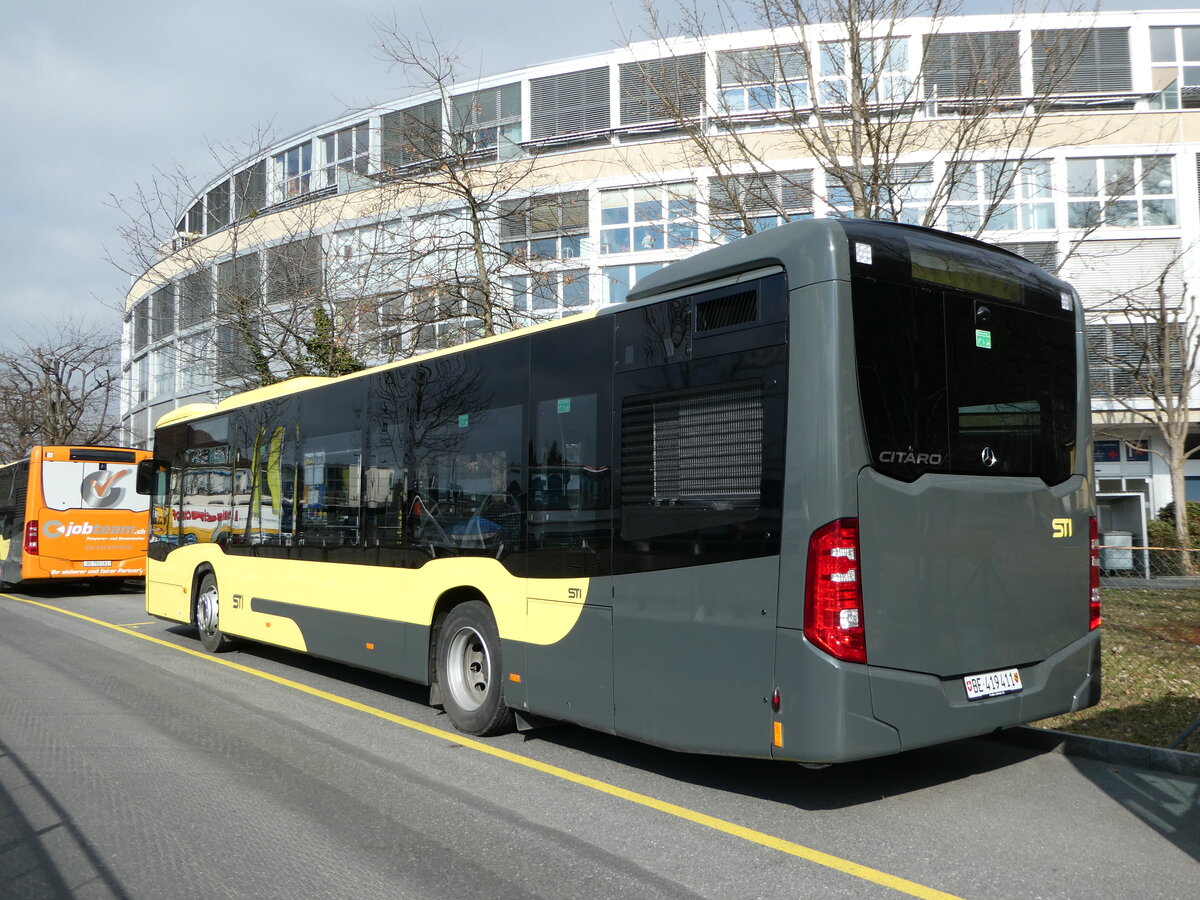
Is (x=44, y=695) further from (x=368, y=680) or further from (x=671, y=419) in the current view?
(x=671, y=419)

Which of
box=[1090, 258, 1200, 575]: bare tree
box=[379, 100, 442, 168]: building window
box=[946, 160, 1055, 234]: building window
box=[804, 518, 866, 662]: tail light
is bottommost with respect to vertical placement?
box=[804, 518, 866, 662]: tail light

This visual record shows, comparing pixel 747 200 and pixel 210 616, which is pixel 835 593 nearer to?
pixel 747 200

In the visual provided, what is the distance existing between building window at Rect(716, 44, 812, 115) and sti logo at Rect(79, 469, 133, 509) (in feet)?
49.2

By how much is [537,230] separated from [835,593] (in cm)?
1500

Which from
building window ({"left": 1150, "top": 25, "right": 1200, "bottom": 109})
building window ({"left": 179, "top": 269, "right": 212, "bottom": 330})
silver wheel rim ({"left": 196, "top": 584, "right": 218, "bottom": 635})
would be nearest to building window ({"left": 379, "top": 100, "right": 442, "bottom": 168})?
building window ({"left": 179, "top": 269, "right": 212, "bottom": 330})

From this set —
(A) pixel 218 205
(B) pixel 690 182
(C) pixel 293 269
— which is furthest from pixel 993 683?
(A) pixel 218 205

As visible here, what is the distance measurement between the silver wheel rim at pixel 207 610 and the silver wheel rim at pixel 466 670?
5235mm

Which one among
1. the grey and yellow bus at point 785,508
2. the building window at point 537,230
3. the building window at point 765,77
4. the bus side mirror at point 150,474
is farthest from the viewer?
the building window at point 537,230

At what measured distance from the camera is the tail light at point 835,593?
4910mm

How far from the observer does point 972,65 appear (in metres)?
11.4

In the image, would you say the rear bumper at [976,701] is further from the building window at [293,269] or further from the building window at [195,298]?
the building window at [195,298]

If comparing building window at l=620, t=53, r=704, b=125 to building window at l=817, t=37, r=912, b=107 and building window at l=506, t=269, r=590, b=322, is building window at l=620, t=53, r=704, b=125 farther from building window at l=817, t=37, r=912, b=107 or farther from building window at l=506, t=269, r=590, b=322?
building window at l=506, t=269, r=590, b=322

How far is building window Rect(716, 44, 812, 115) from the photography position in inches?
464

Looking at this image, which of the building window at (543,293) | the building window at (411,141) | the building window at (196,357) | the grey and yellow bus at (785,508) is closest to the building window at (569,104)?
the building window at (196,357)
